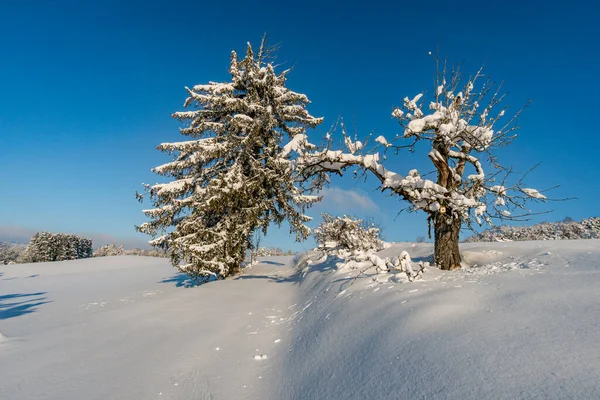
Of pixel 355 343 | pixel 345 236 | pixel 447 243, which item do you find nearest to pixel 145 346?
pixel 355 343

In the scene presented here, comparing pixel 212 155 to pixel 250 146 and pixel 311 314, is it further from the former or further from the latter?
pixel 311 314

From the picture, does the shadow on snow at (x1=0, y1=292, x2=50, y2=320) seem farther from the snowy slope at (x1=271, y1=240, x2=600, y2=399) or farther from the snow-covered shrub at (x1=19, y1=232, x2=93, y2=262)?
the snow-covered shrub at (x1=19, y1=232, x2=93, y2=262)

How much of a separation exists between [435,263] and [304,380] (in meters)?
4.33

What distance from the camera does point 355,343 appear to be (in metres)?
3.39

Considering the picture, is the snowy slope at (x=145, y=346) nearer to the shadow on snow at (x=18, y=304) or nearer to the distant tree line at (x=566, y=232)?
the shadow on snow at (x=18, y=304)

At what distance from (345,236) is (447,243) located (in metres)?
4.74

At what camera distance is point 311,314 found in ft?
18.1

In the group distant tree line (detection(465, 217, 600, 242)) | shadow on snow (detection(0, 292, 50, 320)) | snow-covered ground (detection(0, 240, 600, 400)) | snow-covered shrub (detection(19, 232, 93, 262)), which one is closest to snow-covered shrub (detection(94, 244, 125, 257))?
snow-covered shrub (detection(19, 232, 93, 262))

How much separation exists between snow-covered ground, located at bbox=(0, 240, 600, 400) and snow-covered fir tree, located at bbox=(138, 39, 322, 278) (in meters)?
3.47

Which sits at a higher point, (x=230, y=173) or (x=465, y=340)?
(x=230, y=173)

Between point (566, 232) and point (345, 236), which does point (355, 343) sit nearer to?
point (345, 236)

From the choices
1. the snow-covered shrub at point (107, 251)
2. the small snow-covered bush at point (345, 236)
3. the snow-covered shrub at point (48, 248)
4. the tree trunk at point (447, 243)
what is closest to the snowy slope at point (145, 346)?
the small snow-covered bush at point (345, 236)

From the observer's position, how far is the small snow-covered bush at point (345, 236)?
1029cm

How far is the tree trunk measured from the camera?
626cm
